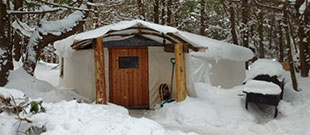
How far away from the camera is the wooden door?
7.27 meters

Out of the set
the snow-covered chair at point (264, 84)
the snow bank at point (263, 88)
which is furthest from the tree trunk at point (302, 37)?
the snow bank at point (263, 88)

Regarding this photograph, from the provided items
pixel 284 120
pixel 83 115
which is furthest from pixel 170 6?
pixel 83 115

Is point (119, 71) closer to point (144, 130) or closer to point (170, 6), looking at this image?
point (144, 130)

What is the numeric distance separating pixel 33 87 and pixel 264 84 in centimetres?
526

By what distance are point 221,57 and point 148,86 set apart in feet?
7.36

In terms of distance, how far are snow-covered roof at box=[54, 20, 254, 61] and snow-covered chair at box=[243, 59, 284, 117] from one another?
125 cm

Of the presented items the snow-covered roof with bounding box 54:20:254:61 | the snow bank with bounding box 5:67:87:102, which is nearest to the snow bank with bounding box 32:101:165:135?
the snow-covered roof with bounding box 54:20:254:61

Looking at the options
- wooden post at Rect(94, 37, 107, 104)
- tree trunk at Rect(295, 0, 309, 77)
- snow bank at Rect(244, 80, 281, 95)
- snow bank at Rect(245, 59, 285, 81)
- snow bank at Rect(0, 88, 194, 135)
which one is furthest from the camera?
tree trunk at Rect(295, 0, 309, 77)

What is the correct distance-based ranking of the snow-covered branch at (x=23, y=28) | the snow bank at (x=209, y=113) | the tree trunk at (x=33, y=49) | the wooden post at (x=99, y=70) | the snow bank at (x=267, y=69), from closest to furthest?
1. the snow bank at (x=209, y=113)
2. the wooden post at (x=99, y=70)
3. the snow bank at (x=267, y=69)
4. the snow-covered branch at (x=23, y=28)
5. the tree trunk at (x=33, y=49)

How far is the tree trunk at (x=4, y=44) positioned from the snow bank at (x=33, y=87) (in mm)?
173

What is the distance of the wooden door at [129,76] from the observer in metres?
7.27

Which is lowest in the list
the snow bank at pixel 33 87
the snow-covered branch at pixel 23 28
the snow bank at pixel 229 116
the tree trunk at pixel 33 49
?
the snow bank at pixel 229 116

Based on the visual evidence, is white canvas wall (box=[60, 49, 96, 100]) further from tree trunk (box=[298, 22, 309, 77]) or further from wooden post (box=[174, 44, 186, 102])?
tree trunk (box=[298, 22, 309, 77])

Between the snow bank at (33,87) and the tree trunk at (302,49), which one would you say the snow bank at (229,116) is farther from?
the snow bank at (33,87)
